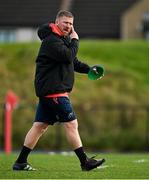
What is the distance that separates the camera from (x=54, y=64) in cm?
1182

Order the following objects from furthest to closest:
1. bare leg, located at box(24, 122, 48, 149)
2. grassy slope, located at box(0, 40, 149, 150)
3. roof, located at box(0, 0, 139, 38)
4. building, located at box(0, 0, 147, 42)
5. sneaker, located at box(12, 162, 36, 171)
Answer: roof, located at box(0, 0, 139, 38) < building, located at box(0, 0, 147, 42) < grassy slope, located at box(0, 40, 149, 150) < sneaker, located at box(12, 162, 36, 171) < bare leg, located at box(24, 122, 48, 149)

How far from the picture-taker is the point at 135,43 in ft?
133

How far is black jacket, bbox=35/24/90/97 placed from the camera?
1171cm

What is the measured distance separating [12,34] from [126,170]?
4151 centimetres

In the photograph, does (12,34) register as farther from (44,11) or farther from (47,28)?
(47,28)

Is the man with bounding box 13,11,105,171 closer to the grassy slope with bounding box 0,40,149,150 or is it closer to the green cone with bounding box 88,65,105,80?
the green cone with bounding box 88,65,105,80

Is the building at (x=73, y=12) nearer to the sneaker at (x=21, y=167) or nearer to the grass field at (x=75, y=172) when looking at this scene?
the grass field at (x=75, y=172)

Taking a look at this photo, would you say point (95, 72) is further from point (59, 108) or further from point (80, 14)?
point (80, 14)

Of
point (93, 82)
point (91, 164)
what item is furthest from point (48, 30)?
point (93, 82)

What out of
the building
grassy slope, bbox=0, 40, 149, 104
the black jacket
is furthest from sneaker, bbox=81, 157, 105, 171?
the building

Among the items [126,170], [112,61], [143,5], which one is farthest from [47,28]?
[143,5]

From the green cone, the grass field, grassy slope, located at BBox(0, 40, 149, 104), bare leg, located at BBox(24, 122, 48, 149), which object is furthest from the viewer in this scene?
grassy slope, located at BBox(0, 40, 149, 104)

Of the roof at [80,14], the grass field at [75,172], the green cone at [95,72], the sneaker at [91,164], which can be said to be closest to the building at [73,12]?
the roof at [80,14]

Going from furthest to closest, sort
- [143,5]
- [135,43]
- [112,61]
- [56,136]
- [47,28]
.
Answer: [143,5]
[135,43]
[112,61]
[56,136]
[47,28]
